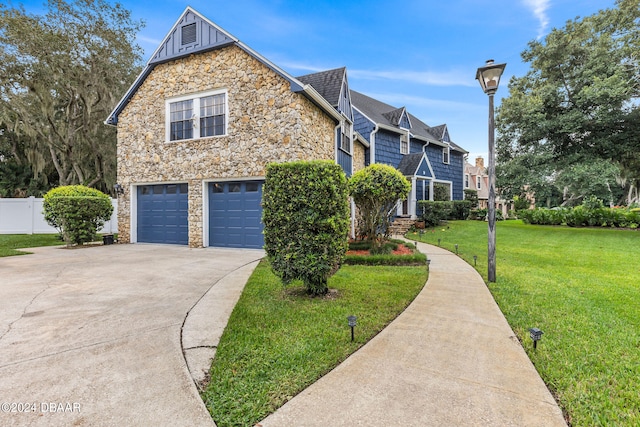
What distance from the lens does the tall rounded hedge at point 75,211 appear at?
388 inches

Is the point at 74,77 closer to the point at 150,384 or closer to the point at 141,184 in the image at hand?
the point at 141,184

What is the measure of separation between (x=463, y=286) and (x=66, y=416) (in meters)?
5.28

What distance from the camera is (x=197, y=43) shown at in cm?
980

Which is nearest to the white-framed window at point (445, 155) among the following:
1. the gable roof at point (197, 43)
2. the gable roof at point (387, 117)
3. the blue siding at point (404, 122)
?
the gable roof at point (387, 117)

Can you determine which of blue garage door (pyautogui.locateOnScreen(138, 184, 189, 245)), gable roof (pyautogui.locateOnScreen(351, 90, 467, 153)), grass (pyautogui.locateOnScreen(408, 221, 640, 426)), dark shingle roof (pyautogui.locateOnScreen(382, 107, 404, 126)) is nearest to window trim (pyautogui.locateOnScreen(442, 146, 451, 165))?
gable roof (pyautogui.locateOnScreen(351, 90, 467, 153))

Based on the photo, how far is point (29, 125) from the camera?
1441 centimetres

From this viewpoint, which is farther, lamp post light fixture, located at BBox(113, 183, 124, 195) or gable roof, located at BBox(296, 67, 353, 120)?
lamp post light fixture, located at BBox(113, 183, 124, 195)

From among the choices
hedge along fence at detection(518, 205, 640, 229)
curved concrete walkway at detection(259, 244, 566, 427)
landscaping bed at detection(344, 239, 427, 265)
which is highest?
hedge along fence at detection(518, 205, 640, 229)

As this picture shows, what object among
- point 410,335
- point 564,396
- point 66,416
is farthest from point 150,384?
point 564,396

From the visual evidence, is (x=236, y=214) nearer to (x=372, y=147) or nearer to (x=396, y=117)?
(x=372, y=147)

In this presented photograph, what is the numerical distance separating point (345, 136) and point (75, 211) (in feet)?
33.5

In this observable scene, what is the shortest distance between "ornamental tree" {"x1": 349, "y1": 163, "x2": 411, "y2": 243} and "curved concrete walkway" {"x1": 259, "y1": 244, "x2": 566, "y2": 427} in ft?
15.4

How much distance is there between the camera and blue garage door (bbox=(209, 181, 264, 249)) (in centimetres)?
952

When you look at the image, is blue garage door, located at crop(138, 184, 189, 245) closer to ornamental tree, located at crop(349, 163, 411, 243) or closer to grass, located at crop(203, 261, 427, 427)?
ornamental tree, located at crop(349, 163, 411, 243)
